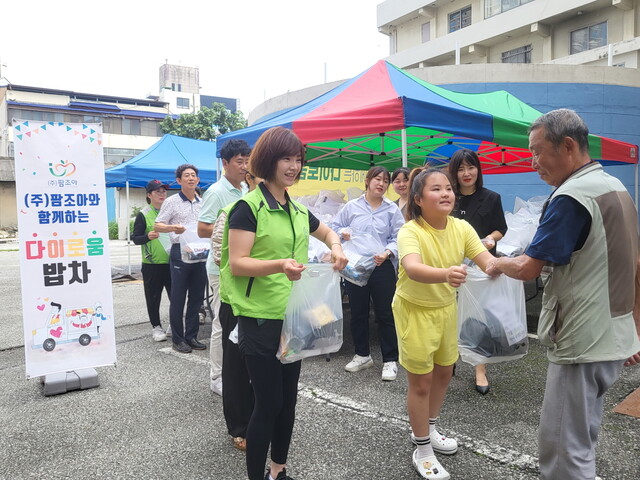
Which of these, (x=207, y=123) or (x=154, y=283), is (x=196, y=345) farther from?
(x=207, y=123)

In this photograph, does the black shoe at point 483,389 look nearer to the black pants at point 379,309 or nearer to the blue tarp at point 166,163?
the black pants at point 379,309

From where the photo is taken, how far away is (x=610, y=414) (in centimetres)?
307

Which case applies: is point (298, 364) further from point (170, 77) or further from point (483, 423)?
point (170, 77)

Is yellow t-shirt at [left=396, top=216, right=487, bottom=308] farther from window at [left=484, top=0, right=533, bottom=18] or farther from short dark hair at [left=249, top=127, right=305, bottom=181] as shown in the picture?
window at [left=484, top=0, right=533, bottom=18]

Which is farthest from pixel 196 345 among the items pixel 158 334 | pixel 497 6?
pixel 497 6

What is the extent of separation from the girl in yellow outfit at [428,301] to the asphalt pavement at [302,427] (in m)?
0.33

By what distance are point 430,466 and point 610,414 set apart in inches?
60.2

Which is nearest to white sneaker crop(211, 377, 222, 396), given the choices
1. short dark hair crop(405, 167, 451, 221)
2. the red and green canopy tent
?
short dark hair crop(405, 167, 451, 221)

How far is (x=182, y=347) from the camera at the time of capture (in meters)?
4.57

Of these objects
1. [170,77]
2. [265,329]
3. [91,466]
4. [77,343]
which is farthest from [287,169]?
[170,77]

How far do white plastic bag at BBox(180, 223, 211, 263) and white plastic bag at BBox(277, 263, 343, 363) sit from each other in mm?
2486

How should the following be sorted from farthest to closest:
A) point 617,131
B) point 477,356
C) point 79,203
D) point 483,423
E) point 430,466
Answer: point 617,131 → point 79,203 → point 483,423 → point 477,356 → point 430,466

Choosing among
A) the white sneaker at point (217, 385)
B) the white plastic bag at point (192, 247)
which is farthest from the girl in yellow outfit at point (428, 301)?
the white plastic bag at point (192, 247)

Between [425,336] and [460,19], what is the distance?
23630 millimetres
